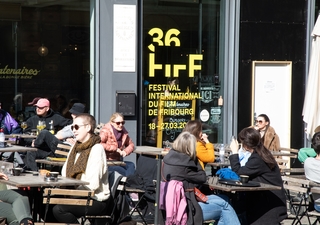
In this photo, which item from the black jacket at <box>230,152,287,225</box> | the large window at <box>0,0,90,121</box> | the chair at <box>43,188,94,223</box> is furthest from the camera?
the large window at <box>0,0,90,121</box>

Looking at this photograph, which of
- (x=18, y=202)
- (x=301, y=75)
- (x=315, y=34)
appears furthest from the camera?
(x=301, y=75)

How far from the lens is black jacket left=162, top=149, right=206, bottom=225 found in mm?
7773

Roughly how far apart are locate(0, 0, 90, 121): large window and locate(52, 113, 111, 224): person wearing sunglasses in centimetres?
447

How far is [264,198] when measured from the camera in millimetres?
8188

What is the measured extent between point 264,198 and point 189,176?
100 cm

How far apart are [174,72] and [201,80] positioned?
0.57m

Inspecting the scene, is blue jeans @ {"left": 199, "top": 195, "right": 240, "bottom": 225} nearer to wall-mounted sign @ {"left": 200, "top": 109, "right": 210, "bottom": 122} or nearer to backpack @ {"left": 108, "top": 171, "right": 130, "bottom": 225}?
backpack @ {"left": 108, "top": 171, "right": 130, "bottom": 225}

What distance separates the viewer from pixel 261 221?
8.17 meters

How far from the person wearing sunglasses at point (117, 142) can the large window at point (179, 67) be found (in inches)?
76.4

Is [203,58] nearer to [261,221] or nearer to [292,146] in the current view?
[292,146]

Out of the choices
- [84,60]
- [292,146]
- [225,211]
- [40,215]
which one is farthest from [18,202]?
[292,146]

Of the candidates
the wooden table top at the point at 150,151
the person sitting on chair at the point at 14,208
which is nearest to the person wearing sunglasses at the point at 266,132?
the wooden table top at the point at 150,151

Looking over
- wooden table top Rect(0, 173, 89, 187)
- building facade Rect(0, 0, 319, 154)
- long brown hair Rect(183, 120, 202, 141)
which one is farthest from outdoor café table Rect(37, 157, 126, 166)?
building facade Rect(0, 0, 319, 154)

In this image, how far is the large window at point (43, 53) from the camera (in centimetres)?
1194
